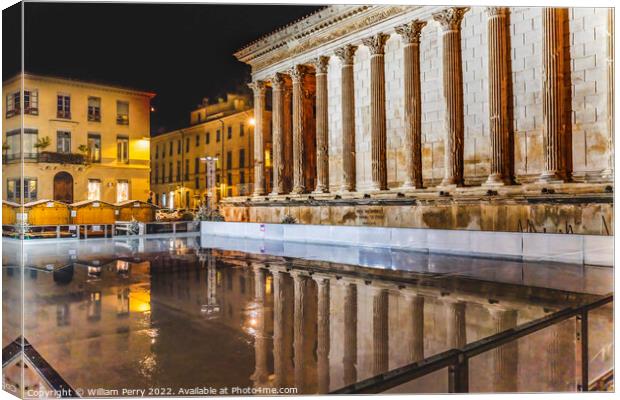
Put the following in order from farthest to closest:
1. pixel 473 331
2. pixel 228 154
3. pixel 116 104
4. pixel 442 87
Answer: pixel 228 154
pixel 116 104
pixel 442 87
pixel 473 331

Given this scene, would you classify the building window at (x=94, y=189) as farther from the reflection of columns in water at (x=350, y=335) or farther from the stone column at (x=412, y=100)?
the reflection of columns in water at (x=350, y=335)

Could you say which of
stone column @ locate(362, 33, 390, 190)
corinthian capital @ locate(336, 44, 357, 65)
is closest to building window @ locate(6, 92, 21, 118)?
stone column @ locate(362, 33, 390, 190)

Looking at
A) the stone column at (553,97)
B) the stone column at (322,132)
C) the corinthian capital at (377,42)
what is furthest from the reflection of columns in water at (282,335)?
the stone column at (322,132)

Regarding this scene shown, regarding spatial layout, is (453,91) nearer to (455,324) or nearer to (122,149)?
(455,324)

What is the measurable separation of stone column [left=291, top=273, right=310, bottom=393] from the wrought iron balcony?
6624 mm

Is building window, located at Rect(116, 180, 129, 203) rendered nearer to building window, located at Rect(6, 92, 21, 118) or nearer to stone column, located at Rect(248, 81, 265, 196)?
stone column, located at Rect(248, 81, 265, 196)

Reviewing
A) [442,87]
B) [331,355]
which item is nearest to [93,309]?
[331,355]

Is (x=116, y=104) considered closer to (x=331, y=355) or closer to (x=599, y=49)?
(x=599, y=49)

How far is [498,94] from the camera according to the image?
18.7 m

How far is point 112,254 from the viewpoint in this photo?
54.9ft

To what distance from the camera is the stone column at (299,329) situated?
16.8 ft

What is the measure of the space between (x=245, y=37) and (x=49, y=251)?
11735mm

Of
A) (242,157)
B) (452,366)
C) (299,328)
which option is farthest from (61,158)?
(242,157)

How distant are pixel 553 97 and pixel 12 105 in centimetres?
1604
